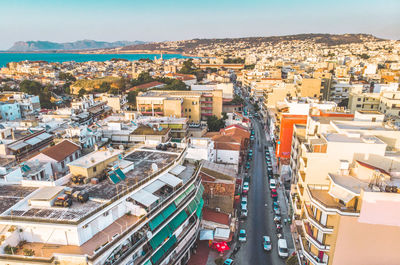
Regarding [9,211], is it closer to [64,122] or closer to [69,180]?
[69,180]

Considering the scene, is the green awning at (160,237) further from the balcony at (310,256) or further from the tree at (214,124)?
the tree at (214,124)

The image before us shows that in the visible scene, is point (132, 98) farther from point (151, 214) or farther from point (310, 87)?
point (151, 214)

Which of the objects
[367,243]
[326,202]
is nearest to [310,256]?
[367,243]

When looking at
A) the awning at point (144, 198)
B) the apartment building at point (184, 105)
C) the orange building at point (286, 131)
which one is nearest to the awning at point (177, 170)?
the awning at point (144, 198)

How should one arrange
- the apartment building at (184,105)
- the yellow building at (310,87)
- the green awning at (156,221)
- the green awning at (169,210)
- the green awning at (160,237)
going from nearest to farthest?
the green awning at (156,221), the green awning at (160,237), the green awning at (169,210), the apartment building at (184,105), the yellow building at (310,87)

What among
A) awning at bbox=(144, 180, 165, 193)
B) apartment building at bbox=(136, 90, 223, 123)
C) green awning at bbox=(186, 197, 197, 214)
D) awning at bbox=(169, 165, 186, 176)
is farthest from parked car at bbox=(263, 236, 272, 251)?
apartment building at bbox=(136, 90, 223, 123)

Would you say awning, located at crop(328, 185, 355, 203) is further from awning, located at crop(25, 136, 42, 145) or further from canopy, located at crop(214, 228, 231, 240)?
awning, located at crop(25, 136, 42, 145)
